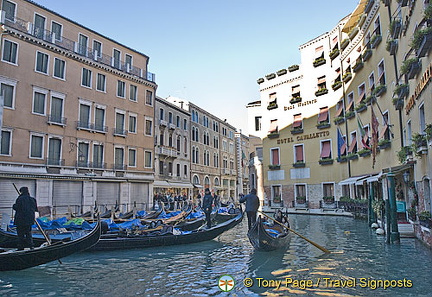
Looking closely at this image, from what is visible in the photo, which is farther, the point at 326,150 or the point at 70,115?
the point at 326,150

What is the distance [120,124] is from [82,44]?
5.21 meters

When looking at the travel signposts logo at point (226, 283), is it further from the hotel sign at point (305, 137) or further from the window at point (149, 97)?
the window at point (149, 97)

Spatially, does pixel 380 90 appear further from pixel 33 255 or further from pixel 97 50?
pixel 97 50

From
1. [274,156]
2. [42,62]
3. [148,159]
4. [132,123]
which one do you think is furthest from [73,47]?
[274,156]

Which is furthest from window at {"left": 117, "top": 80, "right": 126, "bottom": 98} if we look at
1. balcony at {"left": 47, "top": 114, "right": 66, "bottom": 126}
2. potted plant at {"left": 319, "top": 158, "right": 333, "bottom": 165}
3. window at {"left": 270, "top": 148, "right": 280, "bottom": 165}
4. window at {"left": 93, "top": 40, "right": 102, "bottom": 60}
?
potted plant at {"left": 319, "top": 158, "right": 333, "bottom": 165}

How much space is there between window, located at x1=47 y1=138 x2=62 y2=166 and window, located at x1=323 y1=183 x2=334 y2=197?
50.2 feet

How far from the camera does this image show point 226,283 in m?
6.45

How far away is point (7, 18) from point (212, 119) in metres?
23.2

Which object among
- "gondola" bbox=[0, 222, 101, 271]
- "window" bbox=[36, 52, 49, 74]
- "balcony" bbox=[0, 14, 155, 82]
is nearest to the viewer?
"gondola" bbox=[0, 222, 101, 271]

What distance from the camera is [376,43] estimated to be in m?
14.2

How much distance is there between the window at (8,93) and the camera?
16438 mm

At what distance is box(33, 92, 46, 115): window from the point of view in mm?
17797

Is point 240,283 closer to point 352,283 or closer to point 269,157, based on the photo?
point 352,283

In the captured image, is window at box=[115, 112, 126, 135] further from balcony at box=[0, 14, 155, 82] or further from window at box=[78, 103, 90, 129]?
balcony at box=[0, 14, 155, 82]
